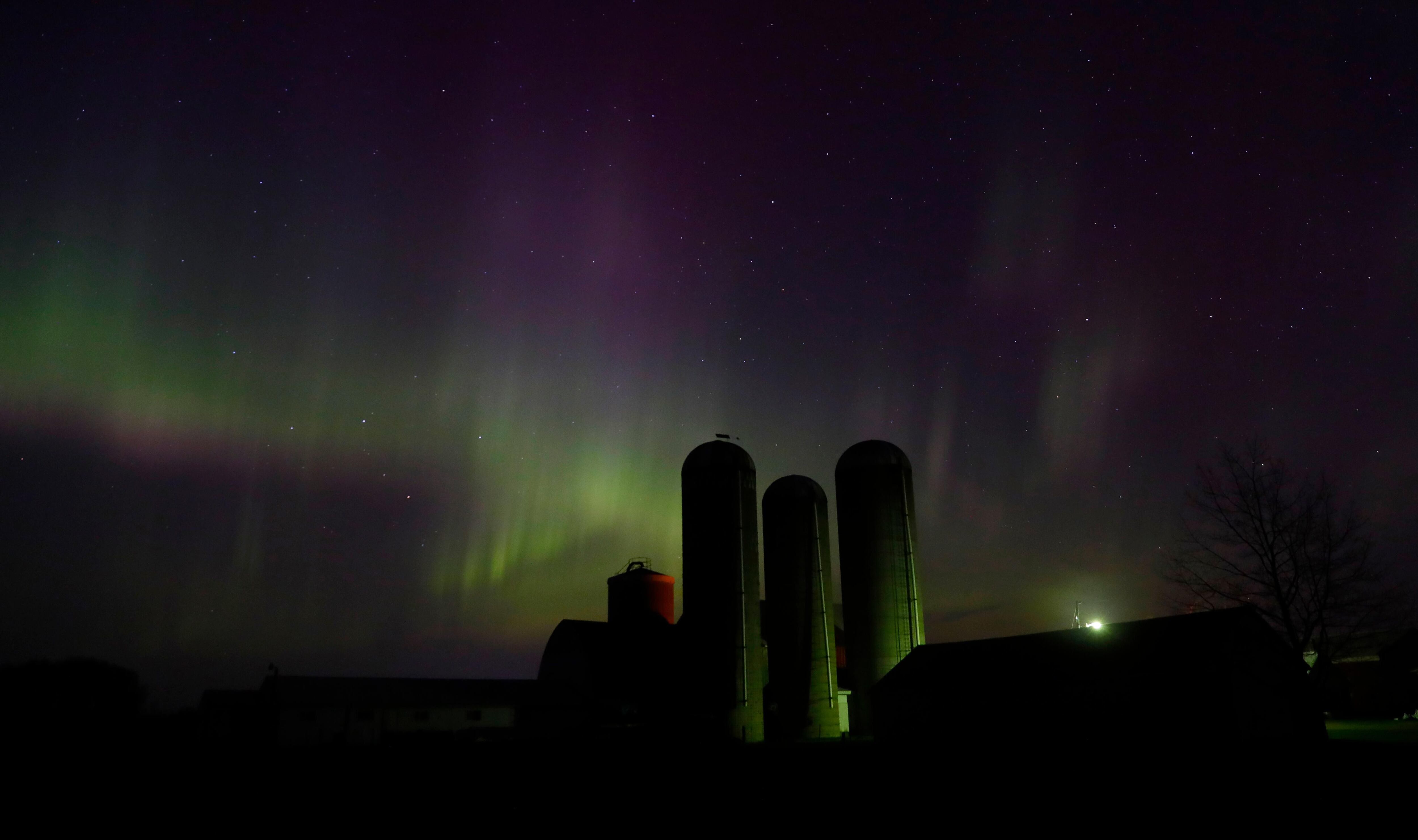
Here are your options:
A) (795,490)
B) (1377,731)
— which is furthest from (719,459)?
(1377,731)

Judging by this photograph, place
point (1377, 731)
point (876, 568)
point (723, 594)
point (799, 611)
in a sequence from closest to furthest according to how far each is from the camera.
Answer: point (1377, 731)
point (723, 594)
point (876, 568)
point (799, 611)

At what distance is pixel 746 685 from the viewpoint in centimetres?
4684

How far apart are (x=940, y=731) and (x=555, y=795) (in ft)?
90.4

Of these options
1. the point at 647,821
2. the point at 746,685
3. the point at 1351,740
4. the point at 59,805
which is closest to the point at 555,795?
the point at 647,821

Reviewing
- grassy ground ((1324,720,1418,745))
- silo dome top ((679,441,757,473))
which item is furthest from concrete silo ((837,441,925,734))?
grassy ground ((1324,720,1418,745))

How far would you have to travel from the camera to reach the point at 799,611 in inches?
1978

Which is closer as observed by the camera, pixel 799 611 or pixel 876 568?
pixel 876 568

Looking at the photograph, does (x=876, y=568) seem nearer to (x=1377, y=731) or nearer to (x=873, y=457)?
(x=873, y=457)

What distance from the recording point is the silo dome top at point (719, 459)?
5047 centimetres

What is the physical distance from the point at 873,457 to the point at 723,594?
42.2ft

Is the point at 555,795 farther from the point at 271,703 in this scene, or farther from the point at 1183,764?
the point at 271,703

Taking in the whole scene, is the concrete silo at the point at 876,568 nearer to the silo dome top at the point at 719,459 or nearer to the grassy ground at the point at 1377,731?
the silo dome top at the point at 719,459

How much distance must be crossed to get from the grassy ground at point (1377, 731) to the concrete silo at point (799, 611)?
24.4 metres

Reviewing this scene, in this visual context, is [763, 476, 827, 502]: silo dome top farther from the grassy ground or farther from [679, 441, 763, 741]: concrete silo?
the grassy ground
